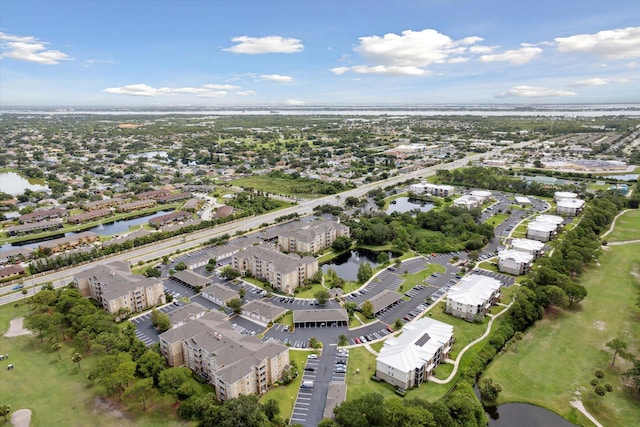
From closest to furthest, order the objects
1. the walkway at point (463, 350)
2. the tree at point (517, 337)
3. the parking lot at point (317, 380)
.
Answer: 1. the parking lot at point (317, 380)
2. the walkway at point (463, 350)
3. the tree at point (517, 337)

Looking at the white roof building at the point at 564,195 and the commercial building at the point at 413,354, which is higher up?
the white roof building at the point at 564,195

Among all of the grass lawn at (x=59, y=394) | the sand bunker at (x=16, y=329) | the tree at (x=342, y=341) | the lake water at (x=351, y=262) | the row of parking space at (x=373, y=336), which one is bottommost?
the grass lawn at (x=59, y=394)

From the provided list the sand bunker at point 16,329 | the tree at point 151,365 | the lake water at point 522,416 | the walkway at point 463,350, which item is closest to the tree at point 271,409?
the tree at point 151,365

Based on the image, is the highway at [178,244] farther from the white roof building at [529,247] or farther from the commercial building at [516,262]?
the white roof building at [529,247]

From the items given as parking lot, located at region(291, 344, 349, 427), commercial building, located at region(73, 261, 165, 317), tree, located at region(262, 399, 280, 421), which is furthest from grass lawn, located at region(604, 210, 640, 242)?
commercial building, located at region(73, 261, 165, 317)

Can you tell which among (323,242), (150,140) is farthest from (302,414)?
(150,140)

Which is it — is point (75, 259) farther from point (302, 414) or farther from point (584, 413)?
point (584, 413)

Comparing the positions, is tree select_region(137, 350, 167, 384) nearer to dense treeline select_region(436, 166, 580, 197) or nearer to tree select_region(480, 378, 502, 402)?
A: tree select_region(480, 378, 502, 402)
